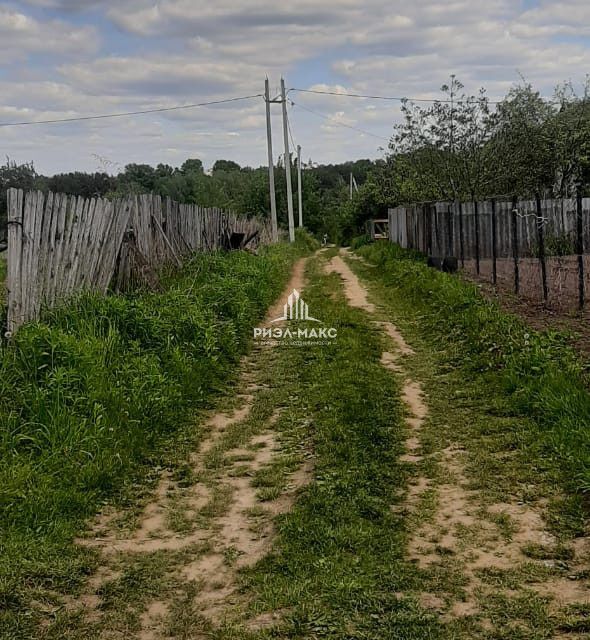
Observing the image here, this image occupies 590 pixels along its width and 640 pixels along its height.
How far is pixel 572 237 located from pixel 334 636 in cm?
1554

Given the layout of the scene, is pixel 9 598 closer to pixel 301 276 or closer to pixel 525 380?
pixel 525 380

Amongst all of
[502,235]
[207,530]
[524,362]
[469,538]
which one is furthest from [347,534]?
[502,235]

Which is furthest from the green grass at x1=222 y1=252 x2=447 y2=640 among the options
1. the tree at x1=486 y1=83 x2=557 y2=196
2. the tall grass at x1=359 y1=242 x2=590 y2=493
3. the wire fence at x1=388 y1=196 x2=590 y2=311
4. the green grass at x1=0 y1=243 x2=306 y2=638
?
the tree at x1=486 y1=83 x2=557 y2=196

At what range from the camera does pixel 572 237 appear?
57.1 feet

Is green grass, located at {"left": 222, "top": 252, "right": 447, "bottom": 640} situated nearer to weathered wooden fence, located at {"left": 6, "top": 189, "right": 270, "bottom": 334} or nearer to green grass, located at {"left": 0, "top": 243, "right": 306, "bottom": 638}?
green grass, located at {"left": 0, "top": 243, "right": 306, "bottom": 638}

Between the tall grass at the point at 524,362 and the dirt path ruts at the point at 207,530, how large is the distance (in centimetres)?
187

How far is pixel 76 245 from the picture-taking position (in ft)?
27.3

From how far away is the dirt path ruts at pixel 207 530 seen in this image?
384 cm

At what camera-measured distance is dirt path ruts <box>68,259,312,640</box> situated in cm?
384

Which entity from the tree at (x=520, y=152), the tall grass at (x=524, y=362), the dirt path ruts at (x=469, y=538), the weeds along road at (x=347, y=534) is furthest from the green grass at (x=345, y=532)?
the tree at (x=520, y=152)

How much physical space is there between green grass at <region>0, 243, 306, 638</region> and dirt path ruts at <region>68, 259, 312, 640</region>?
17 centimetres

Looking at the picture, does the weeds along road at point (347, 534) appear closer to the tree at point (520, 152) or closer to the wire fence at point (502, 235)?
the wire fence at point (502, 235)

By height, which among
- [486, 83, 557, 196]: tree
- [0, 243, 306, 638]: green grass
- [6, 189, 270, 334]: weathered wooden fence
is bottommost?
[0, 243, 306, 638]: green grass

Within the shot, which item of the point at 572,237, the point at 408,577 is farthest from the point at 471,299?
the point at 408,577
